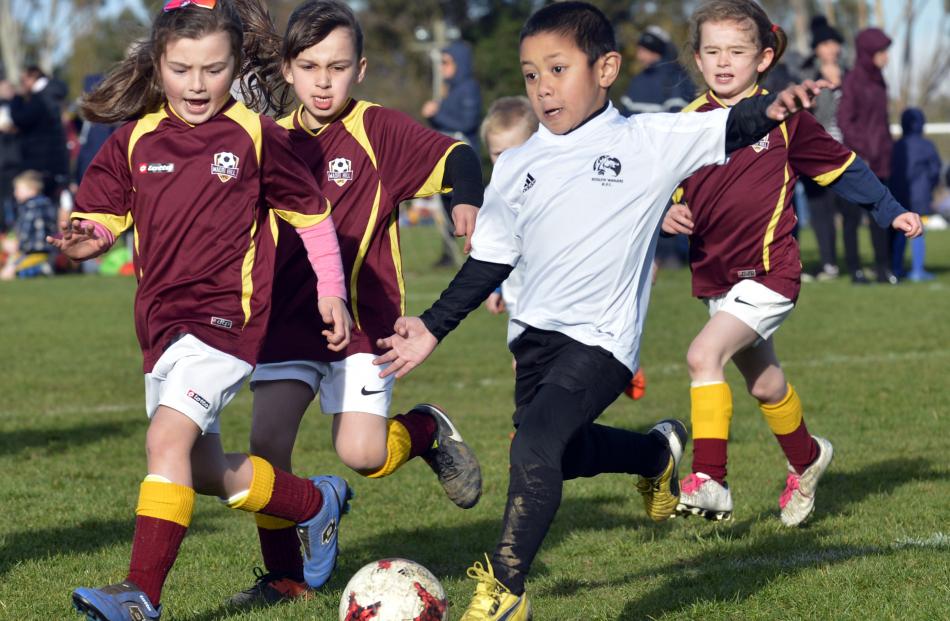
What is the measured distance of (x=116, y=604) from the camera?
369 centimetres

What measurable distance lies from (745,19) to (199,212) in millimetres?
2517

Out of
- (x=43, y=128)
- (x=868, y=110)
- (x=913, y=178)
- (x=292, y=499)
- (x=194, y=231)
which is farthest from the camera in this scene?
(x=43, y=128)

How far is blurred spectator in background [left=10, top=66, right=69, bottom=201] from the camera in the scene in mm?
18734

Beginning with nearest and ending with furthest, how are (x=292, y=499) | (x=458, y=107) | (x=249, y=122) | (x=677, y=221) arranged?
(x=249, y=122), (x=292, y=499), (x=677, y=221), (x=458, y=107)

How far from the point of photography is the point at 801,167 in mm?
5488

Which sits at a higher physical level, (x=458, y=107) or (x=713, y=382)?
(x=713, y=382)

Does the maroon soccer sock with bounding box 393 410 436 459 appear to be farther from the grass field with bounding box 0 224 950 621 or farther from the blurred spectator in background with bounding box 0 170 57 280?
the blurred spectator in background with bounding box 0 170 57 280

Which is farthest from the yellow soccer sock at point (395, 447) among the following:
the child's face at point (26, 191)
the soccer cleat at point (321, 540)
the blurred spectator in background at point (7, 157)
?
the blurred spectator in background at point (7, 157)

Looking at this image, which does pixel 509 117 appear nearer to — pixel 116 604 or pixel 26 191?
pixel 116 604

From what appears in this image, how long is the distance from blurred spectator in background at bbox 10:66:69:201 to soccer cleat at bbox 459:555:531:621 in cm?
1655

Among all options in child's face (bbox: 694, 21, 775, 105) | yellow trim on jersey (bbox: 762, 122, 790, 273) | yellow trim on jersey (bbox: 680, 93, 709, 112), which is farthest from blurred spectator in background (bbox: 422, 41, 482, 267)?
yellow trim on jersey (bbox: 762, 122, 790, 273)

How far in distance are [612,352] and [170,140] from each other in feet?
4.82

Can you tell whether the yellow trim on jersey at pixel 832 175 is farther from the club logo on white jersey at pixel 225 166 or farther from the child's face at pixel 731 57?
the club logo on white jersey at pixel 225 166

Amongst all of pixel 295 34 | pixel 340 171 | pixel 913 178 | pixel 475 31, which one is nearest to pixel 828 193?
pixel 913 178
